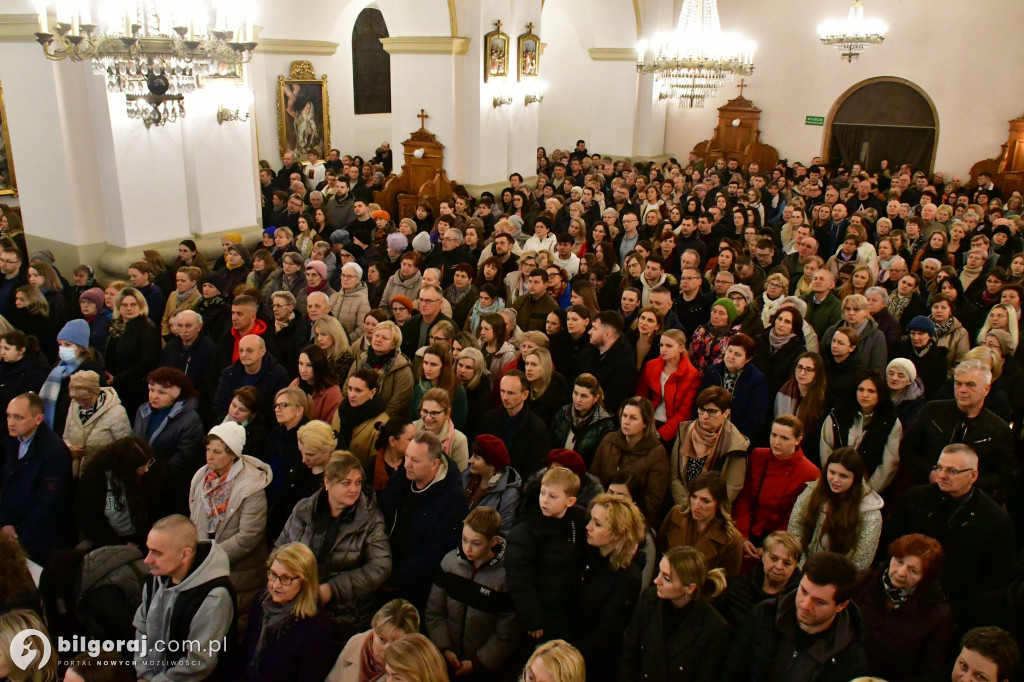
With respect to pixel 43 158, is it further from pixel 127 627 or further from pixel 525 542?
pixel 525 542

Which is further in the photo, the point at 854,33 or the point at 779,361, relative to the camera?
the point at 854,33

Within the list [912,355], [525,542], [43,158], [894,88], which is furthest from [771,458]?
[894,88]

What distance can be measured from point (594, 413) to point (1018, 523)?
258 cm

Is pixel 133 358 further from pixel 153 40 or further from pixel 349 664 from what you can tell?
pixel 349 664

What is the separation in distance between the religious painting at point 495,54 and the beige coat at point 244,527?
1022cm

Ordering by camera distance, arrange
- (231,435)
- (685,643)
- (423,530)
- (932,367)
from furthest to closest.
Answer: (932,367) < (231,435) < (423,530) < (685,643)

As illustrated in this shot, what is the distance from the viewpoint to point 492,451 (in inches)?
151

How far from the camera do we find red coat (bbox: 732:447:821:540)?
157 inches

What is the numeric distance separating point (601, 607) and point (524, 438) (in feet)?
4.17

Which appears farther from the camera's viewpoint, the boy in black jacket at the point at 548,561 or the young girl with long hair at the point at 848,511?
the young girl with long hair at the point at 848,511

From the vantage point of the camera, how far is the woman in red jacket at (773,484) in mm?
3932

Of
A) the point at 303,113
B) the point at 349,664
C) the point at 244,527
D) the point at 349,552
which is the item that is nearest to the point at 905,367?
the point at 349,552

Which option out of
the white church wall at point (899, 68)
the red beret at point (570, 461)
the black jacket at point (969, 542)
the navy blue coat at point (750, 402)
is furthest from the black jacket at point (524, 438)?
the white church wall at point (899, 68)

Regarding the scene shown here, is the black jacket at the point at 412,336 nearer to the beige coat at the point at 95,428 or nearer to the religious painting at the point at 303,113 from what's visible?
the beige coat at the point at 95,428
